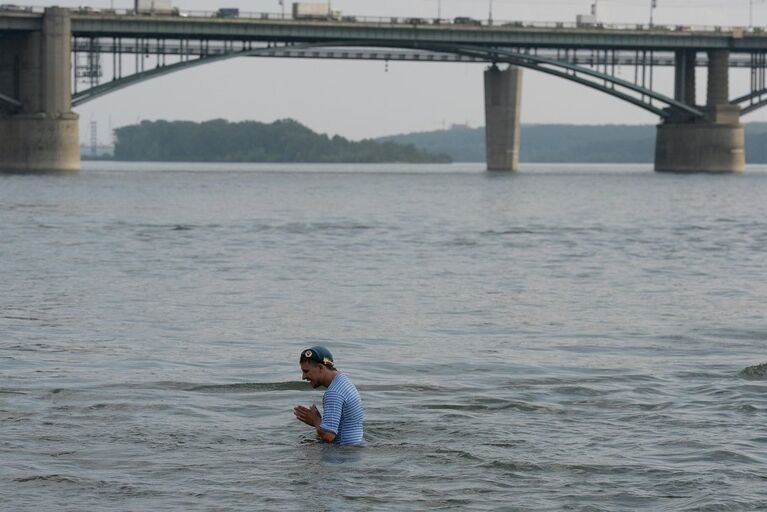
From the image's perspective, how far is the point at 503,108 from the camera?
585ft

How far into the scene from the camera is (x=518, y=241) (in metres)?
57.9

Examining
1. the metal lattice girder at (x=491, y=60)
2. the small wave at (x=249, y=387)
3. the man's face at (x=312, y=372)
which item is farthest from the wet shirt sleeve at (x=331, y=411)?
the metal lattice girder at (x=491, y=60)

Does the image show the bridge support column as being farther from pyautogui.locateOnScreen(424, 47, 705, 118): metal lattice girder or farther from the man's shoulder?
the man's shoulder

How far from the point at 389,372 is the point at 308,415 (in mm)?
6912

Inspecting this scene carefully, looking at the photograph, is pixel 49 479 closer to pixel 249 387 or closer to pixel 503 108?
pixel 249 387

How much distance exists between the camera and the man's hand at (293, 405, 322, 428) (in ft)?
54.2

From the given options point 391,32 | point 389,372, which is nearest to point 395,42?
point 391,32

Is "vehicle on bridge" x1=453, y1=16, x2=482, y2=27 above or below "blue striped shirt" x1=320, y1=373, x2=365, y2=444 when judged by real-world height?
above

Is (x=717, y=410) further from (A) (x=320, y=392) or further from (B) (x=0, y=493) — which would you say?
(B) (x=0, y=493)

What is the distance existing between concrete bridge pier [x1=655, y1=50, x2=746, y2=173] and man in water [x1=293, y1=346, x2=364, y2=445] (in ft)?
469

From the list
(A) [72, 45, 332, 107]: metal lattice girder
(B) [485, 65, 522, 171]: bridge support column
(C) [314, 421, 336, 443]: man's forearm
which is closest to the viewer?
(C) [314, 421, 336, 443]: man's forearm

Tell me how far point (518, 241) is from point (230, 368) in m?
35.0

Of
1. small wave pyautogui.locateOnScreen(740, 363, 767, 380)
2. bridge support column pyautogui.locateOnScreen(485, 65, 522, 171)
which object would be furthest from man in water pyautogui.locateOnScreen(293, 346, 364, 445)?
bridge support column pyautogui.locateOnScreen(485, 65, 522, 171)

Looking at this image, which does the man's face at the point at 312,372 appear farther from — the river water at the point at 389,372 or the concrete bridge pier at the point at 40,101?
the concrete bridge pier at the point at 40,101
